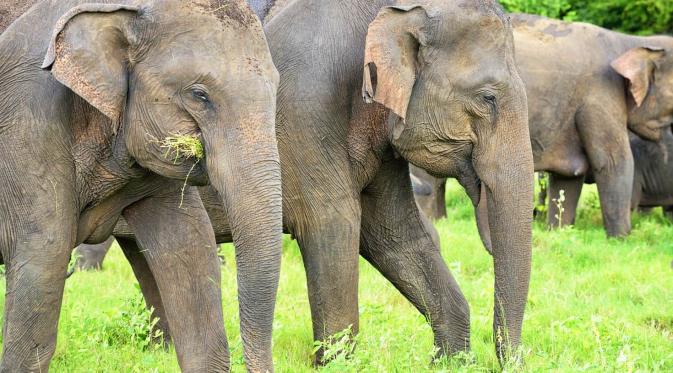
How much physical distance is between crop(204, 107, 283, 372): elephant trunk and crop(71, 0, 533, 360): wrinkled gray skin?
4.20 ft

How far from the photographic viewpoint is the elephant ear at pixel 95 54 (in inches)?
178

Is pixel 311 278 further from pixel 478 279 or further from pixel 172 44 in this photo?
pixel 478 279

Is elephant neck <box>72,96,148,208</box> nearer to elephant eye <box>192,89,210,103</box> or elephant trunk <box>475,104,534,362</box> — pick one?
elephant eye <box>192,89,210,103</box>

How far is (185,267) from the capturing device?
5.05m

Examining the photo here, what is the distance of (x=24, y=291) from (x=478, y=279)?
4285mm

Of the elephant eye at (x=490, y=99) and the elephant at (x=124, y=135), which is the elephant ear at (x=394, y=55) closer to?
the elephant eye at (x=490, y=99)

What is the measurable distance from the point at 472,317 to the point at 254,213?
295cm

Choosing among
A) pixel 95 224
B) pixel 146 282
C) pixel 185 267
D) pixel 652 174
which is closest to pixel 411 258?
pixel 146 282

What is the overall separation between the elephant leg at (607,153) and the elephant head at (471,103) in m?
5.51

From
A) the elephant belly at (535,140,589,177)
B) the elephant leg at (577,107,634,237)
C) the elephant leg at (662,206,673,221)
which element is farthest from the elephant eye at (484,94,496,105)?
the elephant leg at (662,206,673,221)

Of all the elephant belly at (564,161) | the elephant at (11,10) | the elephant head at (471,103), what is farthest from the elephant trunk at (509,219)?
the elephant belly at (564,161)

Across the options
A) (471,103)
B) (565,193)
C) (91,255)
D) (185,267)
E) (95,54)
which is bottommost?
(565,193)

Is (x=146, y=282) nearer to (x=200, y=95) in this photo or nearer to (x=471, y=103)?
(x=471, y=103)

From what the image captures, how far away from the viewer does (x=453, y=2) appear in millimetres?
5754
